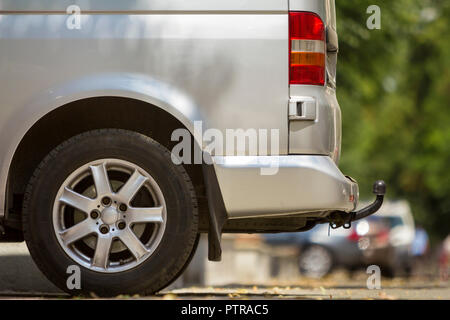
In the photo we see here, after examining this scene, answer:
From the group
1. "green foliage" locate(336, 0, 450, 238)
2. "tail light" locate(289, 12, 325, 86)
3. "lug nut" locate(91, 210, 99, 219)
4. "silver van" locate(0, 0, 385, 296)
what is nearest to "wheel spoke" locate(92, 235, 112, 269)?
"silver van" locate(0, 0, 385, 296)

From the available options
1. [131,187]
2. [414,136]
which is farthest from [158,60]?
[414,136]

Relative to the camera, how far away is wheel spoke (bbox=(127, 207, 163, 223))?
18.4ft

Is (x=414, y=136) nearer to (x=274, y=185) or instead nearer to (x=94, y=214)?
(x=274, y=185)

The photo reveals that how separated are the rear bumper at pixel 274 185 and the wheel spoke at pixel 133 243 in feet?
1.81

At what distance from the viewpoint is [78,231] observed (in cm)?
562

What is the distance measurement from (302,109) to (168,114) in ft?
2.63

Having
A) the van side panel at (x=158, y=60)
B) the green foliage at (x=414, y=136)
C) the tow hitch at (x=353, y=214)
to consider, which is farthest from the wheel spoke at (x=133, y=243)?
the green foliage at (x=414, y=136)

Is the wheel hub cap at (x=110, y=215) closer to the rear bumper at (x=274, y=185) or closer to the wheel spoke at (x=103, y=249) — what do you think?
the wheel spoke at (x=103, y=249)

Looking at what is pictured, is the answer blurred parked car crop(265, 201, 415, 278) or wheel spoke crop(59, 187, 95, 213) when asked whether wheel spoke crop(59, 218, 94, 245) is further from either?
blurred parked car crop(265, 201, 415, 278)

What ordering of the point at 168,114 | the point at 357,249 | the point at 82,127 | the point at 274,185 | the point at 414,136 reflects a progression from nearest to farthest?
the point at 274,185 < the point at 168,114 < the point at 82,127 < the point at 357,249 < the point at 414,136

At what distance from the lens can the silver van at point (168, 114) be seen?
5566 mm

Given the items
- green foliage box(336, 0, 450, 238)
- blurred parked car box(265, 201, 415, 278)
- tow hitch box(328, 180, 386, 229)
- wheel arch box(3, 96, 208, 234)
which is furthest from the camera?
green foliage box(336, 0, 450, 238)
